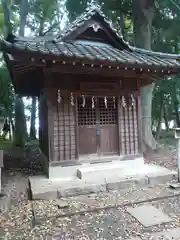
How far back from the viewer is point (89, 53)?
5113 mm

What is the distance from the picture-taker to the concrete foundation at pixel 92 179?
196 inches

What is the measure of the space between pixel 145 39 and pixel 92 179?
7.41 meters

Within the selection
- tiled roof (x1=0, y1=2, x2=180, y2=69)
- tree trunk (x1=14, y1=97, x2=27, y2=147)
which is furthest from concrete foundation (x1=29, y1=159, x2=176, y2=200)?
tree trunk (x1=14, y1=97, x2=27, y2=147)

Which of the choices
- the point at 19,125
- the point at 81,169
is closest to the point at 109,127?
the point at 81,169

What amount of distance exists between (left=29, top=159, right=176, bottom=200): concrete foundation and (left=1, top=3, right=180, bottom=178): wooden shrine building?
12 centimetres

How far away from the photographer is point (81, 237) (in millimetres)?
3410

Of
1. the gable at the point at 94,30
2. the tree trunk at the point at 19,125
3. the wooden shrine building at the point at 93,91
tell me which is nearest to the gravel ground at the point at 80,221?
the wooden shrine building at the point at 93,91

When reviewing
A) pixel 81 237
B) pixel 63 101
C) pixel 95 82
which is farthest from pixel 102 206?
pixel 95 82

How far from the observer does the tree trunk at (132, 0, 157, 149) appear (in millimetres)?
10055

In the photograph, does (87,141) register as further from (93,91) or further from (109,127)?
(93,91)

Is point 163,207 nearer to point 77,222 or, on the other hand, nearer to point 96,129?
point 77,222

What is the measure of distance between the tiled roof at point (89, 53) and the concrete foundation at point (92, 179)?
279 cm

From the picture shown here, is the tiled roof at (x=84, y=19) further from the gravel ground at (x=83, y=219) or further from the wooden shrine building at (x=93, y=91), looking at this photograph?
the gravel ground at (x=83, y=219)

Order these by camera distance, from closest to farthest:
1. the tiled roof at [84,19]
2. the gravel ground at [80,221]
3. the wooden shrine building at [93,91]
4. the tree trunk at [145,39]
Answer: the gravel ground at [80,221] → the wooden shrine building at [93,91] → the tiled roof at [84,19] → the tree trunk at [145,39]
